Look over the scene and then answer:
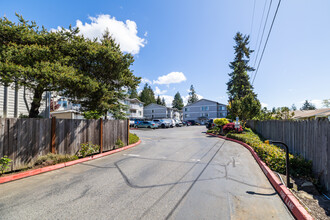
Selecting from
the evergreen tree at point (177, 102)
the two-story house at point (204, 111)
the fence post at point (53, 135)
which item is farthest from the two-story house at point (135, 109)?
the evergreen tree at point (177, 102)

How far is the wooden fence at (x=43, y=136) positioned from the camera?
4848 mm

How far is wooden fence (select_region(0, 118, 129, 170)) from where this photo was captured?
191 inches

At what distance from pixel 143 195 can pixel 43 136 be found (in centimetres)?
466

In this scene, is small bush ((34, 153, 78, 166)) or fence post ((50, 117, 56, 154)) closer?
small bush ((34, 153, 78, 166))

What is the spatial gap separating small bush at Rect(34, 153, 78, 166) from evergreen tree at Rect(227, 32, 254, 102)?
114 feet

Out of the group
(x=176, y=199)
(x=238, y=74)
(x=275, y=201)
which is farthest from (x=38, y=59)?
(x=238, y=74)

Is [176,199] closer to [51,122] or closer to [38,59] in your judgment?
[51,122]

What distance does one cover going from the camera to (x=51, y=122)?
6.06 meters

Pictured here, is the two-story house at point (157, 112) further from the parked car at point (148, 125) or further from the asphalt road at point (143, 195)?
the asphalt road at point (143, 195)

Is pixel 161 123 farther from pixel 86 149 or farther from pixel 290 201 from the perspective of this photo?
pixel 290 201

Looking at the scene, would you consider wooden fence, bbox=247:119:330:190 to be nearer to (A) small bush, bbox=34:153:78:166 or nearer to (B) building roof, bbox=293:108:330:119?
(A) small bush, bbox=34:153:78:166

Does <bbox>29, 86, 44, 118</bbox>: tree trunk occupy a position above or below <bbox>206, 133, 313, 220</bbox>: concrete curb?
above

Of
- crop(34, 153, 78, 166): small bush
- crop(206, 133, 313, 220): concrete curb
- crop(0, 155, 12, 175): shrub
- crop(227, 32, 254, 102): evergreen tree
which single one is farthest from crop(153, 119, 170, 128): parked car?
crop(206, 133, 313, 220): concrete curb

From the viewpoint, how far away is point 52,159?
18.4ft
